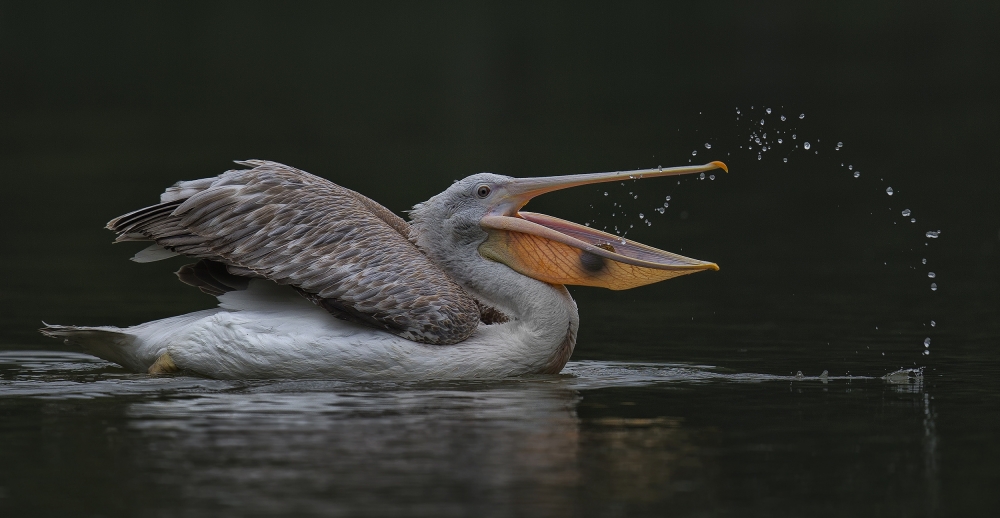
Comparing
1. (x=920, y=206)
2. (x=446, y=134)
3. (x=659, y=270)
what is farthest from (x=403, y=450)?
(x=446, y=134)

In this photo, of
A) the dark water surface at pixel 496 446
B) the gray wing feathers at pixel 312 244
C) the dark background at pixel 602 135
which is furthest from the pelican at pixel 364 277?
the dark background at pixel 602 135

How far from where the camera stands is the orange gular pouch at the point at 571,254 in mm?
8953

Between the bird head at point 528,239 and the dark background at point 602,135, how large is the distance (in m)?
1.01

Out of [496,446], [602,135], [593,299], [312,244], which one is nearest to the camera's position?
[496,446]

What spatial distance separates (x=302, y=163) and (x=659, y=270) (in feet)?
41.0

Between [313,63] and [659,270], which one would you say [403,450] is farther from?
[313,63]

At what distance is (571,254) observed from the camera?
9016 millimetres

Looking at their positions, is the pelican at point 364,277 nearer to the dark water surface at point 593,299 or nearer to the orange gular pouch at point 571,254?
the orange gular pouch at point 571,254

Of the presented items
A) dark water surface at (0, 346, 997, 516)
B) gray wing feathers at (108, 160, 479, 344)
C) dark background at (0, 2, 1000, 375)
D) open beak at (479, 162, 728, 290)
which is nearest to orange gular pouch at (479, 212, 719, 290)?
open beak at (479, 162, 728, 290)

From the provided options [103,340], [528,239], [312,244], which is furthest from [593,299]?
[103,340]

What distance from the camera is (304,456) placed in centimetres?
665

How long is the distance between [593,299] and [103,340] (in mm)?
4864

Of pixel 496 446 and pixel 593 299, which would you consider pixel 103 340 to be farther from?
pixel 593 299

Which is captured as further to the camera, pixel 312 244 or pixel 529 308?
pixel 529 308
